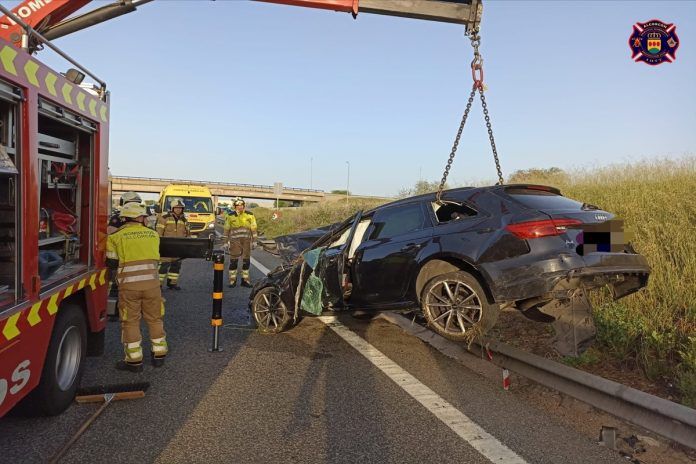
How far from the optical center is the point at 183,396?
4191 mm

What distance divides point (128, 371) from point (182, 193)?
52.0ft

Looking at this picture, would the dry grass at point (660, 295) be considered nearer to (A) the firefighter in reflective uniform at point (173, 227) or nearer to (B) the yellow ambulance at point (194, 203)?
(A) the firefighter in reflective uniform at point (173, 227)

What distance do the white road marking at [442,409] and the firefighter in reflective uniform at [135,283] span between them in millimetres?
2176

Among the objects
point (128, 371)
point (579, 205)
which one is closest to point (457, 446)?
point (579, 205)

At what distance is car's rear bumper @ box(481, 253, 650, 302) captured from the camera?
416 cm

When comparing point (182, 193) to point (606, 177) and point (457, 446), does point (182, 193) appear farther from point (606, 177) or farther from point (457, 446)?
point (457, 446)

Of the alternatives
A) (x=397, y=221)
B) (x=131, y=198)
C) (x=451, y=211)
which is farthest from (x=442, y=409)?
(x=131, y=198)

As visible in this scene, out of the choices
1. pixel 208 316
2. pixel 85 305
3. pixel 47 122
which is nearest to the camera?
pixel 47 122

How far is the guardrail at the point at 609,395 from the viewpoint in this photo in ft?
10.5

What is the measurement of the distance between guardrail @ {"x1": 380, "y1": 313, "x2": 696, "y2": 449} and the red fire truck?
3.64 m

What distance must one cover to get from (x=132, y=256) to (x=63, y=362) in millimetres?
1261

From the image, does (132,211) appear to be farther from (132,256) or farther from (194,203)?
(194,203)

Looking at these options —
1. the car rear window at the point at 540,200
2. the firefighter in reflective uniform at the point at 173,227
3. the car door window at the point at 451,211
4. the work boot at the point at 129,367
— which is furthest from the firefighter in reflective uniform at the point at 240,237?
the car rear window at the point at 540,200

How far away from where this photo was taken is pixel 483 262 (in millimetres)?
A: 4480
